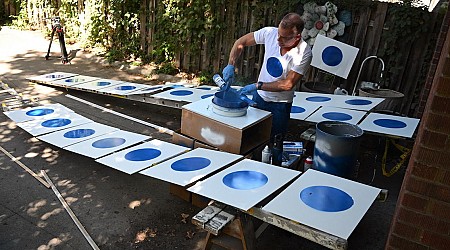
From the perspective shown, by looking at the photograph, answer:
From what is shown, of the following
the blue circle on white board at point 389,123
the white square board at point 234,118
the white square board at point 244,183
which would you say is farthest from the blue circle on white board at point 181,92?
the blue circle on white board at point 389,123

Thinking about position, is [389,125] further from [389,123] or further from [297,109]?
[297,109]

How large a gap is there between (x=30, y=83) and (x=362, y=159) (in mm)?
5787

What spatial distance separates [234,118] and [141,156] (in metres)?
0.98

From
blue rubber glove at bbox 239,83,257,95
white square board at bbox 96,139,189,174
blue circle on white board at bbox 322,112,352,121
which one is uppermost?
blue rubber glove at bbox 239,83,257,95

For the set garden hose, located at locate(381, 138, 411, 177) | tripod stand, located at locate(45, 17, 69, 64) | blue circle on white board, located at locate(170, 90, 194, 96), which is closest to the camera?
garden hose, located at locate(381, 138, 411, 177)

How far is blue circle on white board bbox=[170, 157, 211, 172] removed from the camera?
11.1 ft

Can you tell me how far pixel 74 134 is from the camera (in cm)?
448

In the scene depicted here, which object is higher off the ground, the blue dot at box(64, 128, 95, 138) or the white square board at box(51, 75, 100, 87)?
the white square board at box(51, 75, 100, 87)

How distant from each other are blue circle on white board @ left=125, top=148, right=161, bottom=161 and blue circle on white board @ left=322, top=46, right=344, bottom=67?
10.9ft

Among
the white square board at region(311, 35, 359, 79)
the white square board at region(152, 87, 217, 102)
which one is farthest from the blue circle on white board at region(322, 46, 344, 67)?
the white square board at region(152, 87, 217, 102)

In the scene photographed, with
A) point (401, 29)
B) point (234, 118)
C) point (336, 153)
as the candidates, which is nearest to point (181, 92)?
point (234, 118)

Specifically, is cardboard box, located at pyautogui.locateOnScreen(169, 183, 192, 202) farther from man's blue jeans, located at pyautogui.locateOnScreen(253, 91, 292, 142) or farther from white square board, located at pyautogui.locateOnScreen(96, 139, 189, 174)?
man's blue jeans, located at pyautogui.locateOnScreen(253, 91, 292, 142)

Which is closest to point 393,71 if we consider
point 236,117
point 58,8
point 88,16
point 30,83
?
point 236,117

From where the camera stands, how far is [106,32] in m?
8.99
